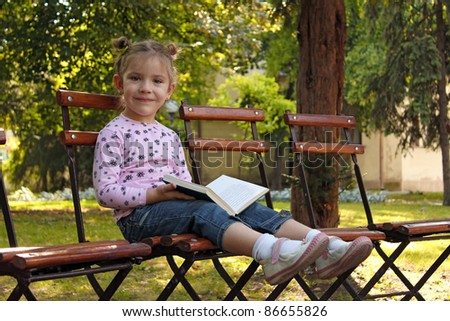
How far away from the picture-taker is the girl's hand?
11.8ft

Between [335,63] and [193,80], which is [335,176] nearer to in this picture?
[335,63]

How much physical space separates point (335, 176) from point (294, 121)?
1.45 metres

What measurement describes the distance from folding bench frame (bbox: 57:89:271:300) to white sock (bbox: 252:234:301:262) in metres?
0.19

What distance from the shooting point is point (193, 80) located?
18688 mm

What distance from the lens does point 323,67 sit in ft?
20.7

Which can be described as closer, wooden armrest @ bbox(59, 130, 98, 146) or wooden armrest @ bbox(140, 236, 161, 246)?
wooden armrest @ bbox(140, 236, 161, 246)

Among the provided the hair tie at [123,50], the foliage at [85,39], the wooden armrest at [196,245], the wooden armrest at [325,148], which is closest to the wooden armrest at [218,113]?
the wooden armrest at [325,148]

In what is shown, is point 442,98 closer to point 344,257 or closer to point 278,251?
point 344,257

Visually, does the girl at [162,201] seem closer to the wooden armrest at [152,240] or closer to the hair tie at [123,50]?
the hair tie at [123,50]

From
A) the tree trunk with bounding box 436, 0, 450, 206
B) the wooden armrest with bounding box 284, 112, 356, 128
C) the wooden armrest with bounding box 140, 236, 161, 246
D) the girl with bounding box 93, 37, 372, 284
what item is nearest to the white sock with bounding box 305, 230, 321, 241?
the girl with bounding box 93, 37, 372, 284

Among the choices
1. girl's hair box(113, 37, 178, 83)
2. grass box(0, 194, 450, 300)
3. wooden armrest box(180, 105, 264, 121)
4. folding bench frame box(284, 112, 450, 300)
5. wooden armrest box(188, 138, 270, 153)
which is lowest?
grass box(0, 194, 450, 300)

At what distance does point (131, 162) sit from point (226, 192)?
55 centimetres

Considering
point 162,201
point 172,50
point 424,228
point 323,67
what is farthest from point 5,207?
point 323,67

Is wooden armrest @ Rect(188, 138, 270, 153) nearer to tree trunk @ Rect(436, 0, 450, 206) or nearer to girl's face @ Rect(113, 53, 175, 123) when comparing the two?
girl's face @ Rect(113, 53, 175, 123)
